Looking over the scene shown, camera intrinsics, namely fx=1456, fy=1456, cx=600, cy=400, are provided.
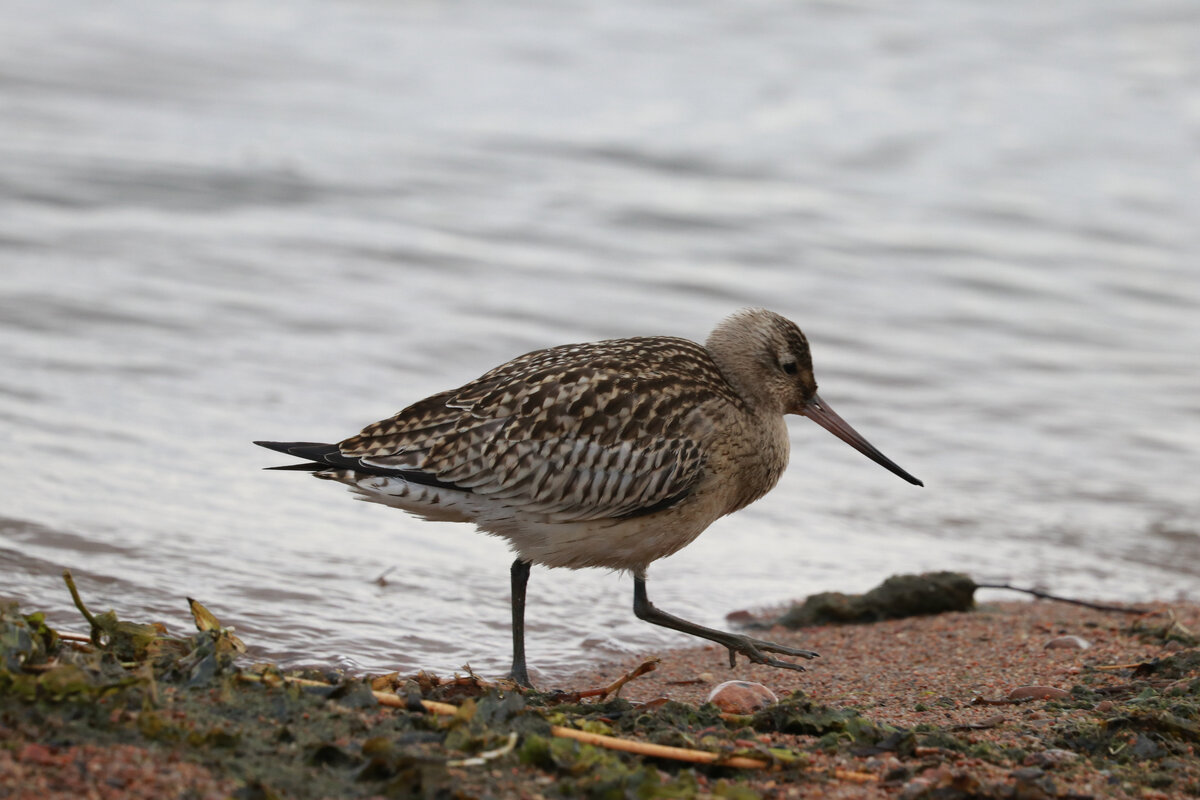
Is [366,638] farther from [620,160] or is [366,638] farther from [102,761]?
[620,160]

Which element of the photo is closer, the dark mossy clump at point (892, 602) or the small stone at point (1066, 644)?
the small stone at point (1066, 644)

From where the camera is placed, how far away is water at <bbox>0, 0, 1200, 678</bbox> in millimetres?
6875

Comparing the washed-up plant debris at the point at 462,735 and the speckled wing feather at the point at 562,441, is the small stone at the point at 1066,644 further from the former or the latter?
the speckled wing feather at the point at 562,441

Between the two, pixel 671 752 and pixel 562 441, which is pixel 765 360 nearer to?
pixel 562 441

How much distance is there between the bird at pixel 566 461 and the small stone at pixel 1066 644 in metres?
1.13

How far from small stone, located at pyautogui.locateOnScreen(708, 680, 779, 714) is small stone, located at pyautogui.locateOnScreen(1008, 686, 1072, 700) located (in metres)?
0.84

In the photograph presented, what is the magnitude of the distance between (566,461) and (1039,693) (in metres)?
1.86

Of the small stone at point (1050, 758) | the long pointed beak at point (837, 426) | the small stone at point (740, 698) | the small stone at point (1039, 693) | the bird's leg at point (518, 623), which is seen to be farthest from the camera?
the long pointed beak at point (837, 426)

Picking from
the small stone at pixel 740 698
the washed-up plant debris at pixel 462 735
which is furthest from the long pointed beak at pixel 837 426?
the washed-up plant debris at pixel 462 735

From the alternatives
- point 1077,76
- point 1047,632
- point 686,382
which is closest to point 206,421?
point 686,382

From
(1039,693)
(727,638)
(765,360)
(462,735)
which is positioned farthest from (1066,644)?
(462,735)

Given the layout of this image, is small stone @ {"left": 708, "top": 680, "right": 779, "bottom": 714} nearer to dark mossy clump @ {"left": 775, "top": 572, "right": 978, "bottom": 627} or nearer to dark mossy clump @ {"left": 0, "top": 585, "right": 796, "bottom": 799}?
dark mossy clump @ {"left": 0, "top": 585, "right": 796, "bottom": 799}

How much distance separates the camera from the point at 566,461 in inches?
214

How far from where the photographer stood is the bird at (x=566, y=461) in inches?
213
